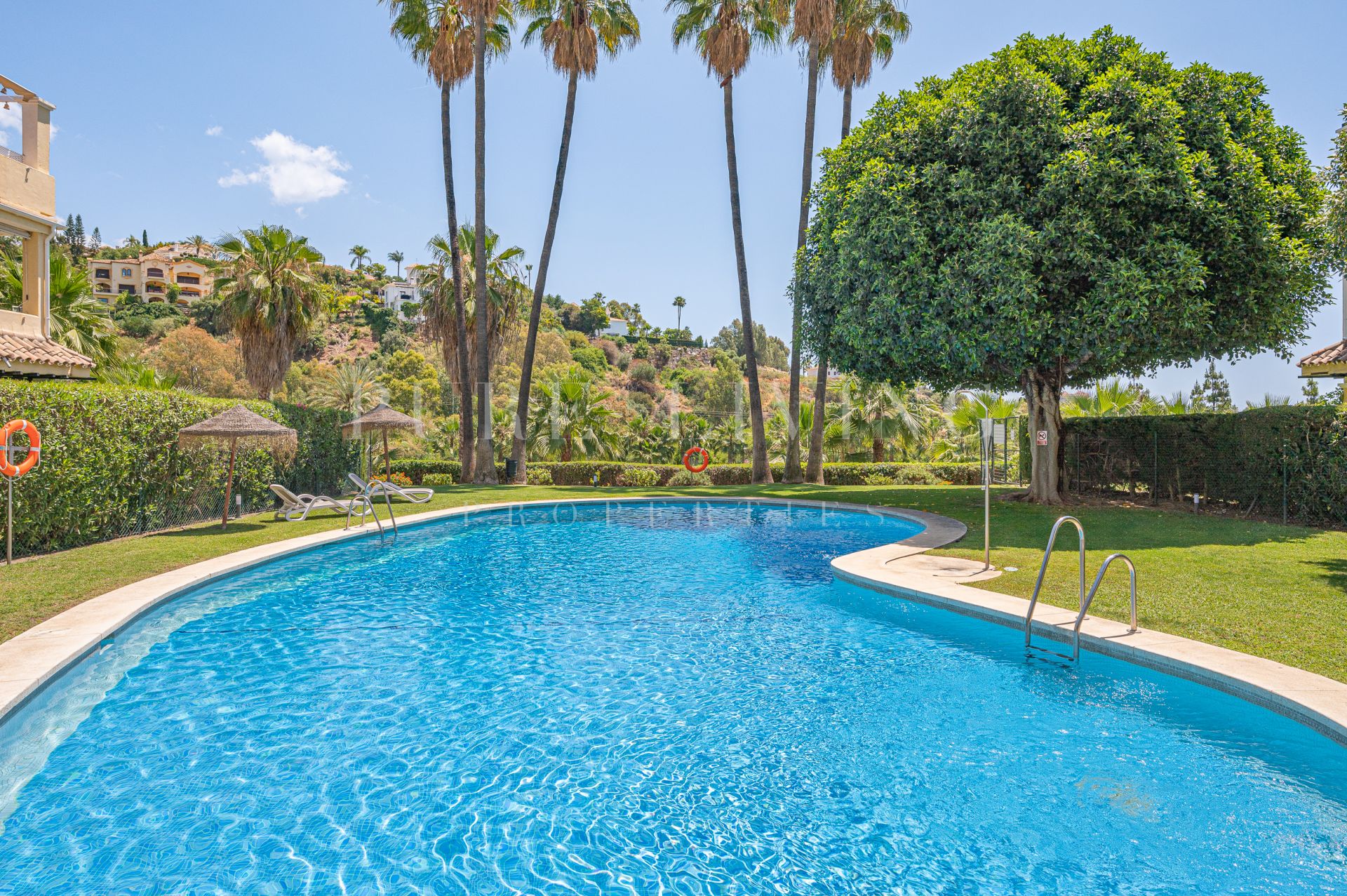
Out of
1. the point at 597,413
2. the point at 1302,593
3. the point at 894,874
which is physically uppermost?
the point at 597,413

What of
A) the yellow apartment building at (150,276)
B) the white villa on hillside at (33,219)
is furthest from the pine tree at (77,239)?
the white villa on hillside at (33,219)

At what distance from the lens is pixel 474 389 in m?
25.1

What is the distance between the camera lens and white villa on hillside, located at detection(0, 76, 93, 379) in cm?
1430

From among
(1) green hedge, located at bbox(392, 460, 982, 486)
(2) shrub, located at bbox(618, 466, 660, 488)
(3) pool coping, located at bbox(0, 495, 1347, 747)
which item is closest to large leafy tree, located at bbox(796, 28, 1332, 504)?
(3) pool coping, located at bbox(0, 495, 1347, 747)

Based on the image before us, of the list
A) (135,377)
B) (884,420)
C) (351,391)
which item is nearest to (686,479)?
(884,420)


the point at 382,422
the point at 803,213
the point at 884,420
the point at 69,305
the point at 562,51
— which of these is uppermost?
the point at 562,51

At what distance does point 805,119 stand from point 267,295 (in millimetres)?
17529

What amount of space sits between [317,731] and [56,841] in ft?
4.88

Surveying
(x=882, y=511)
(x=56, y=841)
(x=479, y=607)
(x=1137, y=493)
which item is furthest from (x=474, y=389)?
(x=56, y=841)

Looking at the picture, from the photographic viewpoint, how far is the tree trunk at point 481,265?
2334 cm

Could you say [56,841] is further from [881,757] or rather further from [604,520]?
[604,520]

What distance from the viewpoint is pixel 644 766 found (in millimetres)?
4477

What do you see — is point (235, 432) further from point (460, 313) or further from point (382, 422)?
point (460, 313)

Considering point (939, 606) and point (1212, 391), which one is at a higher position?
A: point (1212, 391)
